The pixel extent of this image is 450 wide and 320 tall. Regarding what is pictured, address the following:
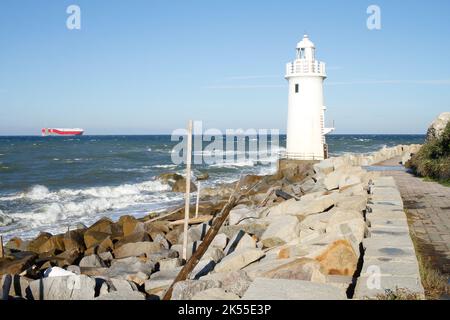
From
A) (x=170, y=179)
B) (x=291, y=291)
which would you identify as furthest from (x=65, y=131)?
(x=291, y=291)

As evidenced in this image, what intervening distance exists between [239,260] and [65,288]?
2.17 metres

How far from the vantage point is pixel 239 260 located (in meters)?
6.25

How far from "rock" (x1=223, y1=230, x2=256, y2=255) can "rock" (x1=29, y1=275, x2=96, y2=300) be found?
2.52m

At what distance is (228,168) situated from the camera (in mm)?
36625

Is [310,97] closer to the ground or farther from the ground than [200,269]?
farther from the ground

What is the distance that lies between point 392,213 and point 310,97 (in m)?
14.3

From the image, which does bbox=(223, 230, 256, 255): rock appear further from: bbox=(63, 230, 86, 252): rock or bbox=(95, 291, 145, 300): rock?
bbox=(63, 230, 86, 252): rock

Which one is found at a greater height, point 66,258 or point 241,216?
point 241,216

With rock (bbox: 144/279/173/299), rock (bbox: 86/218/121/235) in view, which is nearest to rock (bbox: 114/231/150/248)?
rock (bbox: 86/218/121/235)

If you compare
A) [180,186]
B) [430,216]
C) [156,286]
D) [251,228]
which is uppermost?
[430,216]

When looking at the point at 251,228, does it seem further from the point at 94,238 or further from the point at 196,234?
the point at 94,238

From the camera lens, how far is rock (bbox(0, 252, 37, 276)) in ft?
27.1
